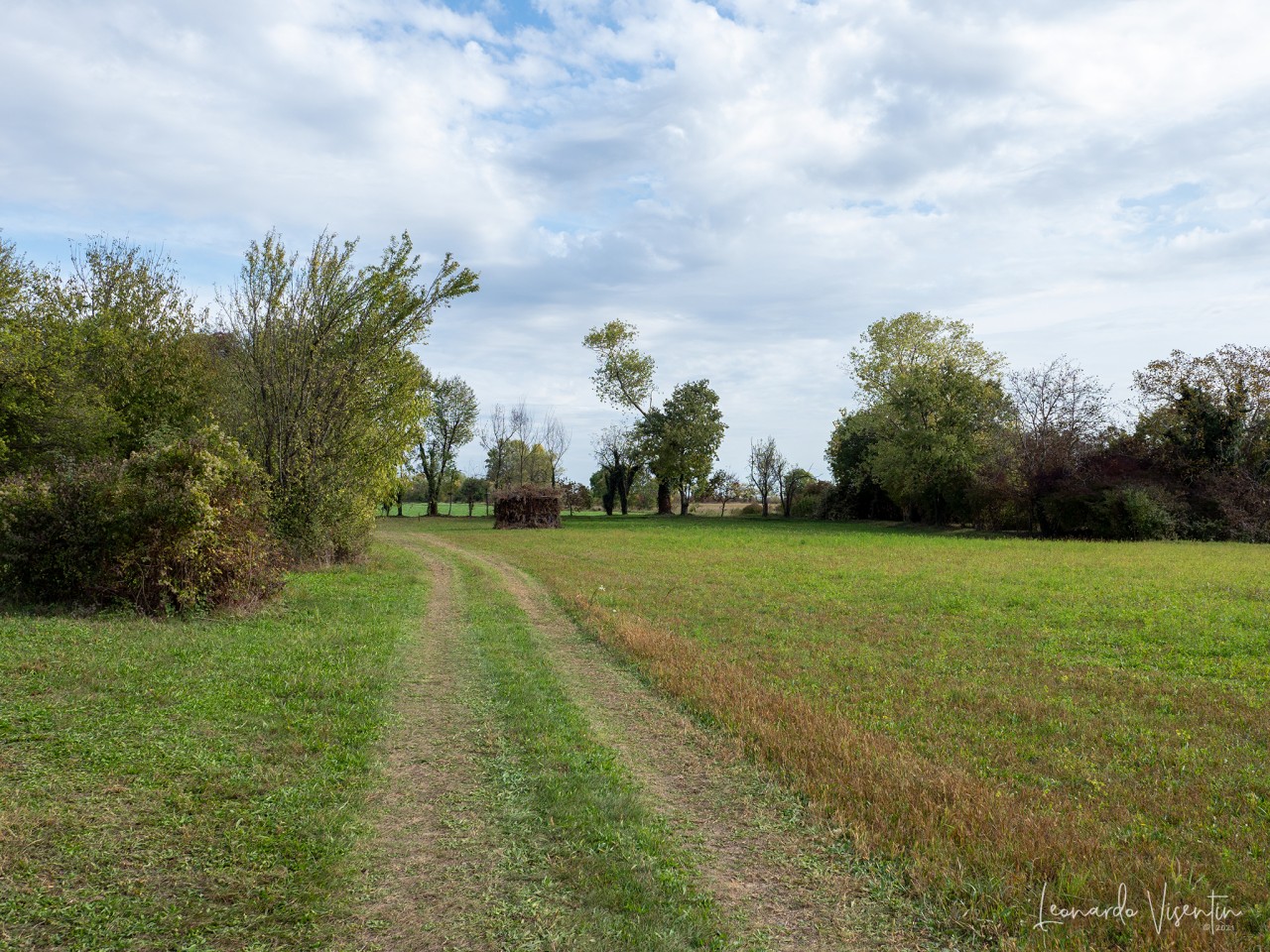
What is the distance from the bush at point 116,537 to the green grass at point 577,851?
6719 mm

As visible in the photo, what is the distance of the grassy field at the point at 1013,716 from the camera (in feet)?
13.4

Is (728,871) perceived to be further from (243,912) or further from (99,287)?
(99,287)

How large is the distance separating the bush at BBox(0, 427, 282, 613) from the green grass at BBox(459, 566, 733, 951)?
6.72 metres

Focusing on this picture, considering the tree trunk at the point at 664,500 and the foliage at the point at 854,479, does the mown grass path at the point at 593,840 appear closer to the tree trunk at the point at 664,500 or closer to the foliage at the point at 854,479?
the foliage at the point at 854,479

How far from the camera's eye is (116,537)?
35.2 ft

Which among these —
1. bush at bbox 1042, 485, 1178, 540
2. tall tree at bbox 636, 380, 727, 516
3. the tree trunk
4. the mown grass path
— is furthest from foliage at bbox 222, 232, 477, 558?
the tree trunk

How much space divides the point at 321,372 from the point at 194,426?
447cm

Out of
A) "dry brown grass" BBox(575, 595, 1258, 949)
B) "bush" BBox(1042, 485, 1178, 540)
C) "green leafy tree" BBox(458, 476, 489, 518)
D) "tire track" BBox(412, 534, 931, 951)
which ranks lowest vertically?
"tire track" BBox(412, 534, 931, 951)

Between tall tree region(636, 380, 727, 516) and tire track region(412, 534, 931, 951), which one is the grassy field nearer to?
tire track region(412, 534, 931, 951)

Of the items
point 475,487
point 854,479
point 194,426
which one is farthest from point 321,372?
point 475,487

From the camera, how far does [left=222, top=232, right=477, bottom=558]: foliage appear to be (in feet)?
60.1

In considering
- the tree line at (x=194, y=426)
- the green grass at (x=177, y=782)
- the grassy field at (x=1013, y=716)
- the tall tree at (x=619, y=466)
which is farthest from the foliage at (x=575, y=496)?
the green grass at (x=177, y=782)

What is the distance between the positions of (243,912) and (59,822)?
169 centimetres

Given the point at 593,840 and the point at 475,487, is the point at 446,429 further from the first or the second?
the point at 593,840
